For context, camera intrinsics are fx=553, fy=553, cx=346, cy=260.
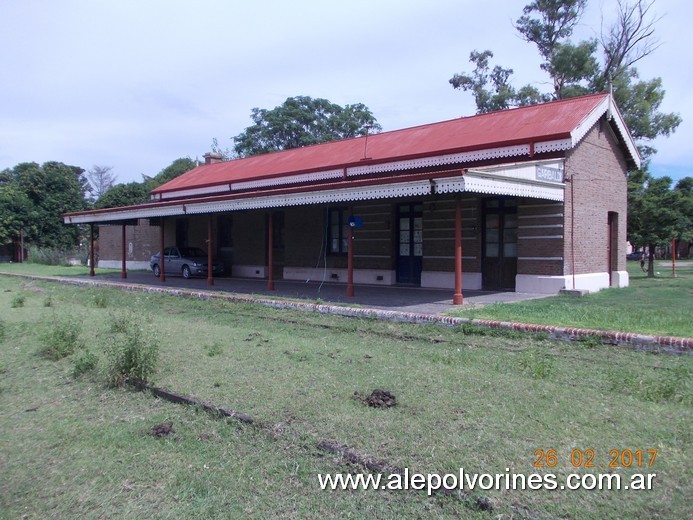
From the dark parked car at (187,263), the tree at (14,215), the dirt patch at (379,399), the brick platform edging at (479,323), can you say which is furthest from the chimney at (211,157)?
the dirt patch at (379,399)

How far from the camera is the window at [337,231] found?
20203mm

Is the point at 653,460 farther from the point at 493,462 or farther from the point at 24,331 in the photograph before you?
the point at 24,331

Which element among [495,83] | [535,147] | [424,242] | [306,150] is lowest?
[424,242]

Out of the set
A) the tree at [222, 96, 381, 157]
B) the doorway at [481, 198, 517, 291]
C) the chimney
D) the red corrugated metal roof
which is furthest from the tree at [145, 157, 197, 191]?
the doorway at [481, 198, 517, 291]

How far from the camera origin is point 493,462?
4055mm

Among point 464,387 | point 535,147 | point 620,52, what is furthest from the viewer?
point 620,52

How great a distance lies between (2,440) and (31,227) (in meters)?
40.0

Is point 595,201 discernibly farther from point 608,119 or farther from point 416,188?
point 416,188

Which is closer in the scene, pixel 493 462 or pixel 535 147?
pixel 493 462

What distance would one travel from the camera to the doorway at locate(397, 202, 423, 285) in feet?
58.6

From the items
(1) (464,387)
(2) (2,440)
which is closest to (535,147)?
(1) (464,387)

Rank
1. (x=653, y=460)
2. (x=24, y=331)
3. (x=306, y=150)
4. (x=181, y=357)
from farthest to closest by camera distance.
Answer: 1. (x=306, y=150)
2. (x=24, y=331)
3. (x=181, y=357)
4. (x=653, y=460)

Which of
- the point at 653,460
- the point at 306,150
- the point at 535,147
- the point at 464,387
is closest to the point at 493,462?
the point at 653,460

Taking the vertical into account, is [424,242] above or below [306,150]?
below
